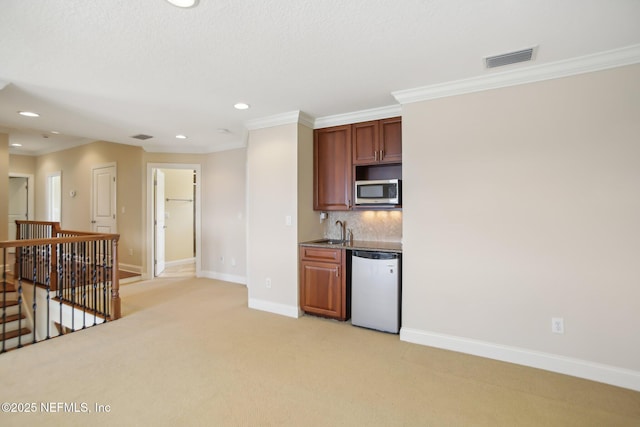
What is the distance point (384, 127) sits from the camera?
11.7ft

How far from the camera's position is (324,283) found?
12.1 ft

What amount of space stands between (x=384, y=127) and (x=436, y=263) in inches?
64.0

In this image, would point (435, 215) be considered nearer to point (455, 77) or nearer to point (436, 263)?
point (436, 263)

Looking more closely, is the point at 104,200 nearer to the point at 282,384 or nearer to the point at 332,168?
the point at 332,168

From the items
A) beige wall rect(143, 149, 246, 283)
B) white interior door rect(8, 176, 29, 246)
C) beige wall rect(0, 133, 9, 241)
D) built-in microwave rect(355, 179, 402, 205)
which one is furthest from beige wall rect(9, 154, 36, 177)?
built-in microwave rect(355, 179, 402, 205)

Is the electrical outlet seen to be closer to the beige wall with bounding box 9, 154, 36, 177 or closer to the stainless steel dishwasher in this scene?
the stainless steel dishwasher

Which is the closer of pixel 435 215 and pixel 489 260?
pixel 489 260

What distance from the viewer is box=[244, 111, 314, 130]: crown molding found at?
3751 millimetres

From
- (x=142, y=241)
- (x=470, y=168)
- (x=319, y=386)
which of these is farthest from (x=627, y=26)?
(x=142, y=241)

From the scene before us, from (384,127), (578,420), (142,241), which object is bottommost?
(578,420)

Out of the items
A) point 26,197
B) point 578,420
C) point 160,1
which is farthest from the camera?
point 26,197

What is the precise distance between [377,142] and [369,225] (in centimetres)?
107

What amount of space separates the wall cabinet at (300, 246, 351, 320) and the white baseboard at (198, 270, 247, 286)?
203cm

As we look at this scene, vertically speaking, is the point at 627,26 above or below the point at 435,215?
above
